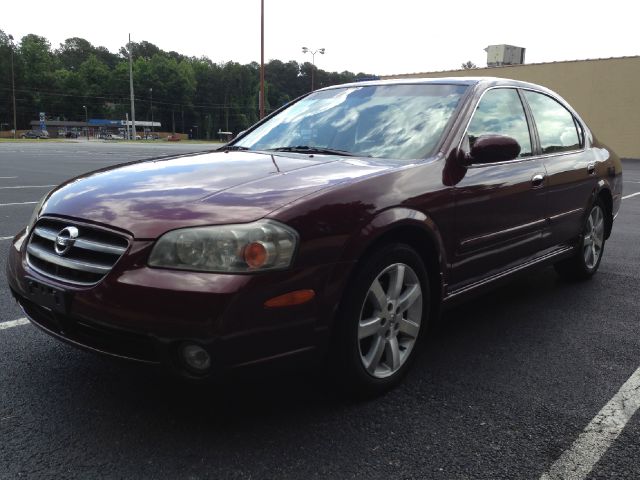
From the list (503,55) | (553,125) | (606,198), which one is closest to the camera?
(553,125)

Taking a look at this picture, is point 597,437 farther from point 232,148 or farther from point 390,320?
point 232,148

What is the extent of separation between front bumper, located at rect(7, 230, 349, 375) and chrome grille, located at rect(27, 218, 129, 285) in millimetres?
54

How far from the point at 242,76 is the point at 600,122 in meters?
97.3

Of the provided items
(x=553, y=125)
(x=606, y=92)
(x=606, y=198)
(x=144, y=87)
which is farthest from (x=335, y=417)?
(x=144, y=87)

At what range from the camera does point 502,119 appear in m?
3.79

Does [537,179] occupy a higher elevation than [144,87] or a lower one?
lower

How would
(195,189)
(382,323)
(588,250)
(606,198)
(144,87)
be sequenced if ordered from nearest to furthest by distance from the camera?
(195,189), (382,323), (588,250), (606,198), (144,87)

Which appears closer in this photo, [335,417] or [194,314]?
[194,314]

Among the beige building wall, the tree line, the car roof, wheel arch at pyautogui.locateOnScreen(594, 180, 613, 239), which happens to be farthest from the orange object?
the tree line

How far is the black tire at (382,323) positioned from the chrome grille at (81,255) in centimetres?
96

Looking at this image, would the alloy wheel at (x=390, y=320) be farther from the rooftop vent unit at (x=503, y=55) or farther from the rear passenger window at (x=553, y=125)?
the rooftop vent unit at (x=503, y=55)

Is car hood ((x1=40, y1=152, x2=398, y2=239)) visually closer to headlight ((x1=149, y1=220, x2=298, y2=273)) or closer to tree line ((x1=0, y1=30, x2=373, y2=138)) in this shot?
headlight ((x1=149, y1=220, x2=298, y2=273))

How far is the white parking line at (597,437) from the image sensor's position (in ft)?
7.19

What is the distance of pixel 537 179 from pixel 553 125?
0.81m
